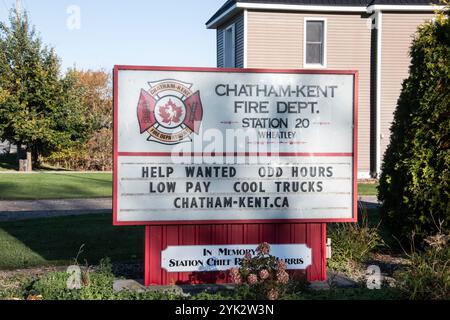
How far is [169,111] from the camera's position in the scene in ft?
24.0

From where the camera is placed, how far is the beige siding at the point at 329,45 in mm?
24016

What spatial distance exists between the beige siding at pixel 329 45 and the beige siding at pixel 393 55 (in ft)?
1.99

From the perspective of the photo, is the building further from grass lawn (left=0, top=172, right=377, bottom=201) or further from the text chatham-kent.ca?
the text chatham-kent.ca

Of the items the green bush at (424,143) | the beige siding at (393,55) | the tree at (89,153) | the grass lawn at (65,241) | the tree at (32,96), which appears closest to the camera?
the green bush at (424,143)

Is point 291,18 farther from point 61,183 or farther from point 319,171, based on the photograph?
point 319,171

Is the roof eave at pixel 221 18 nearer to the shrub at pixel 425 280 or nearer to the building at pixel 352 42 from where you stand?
the building at pixel 352 42

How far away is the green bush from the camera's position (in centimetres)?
834

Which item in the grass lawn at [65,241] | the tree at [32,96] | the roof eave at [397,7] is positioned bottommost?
the grass lawn at [65,241]

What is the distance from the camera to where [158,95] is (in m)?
7.25

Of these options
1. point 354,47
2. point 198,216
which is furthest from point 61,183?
point 198,216

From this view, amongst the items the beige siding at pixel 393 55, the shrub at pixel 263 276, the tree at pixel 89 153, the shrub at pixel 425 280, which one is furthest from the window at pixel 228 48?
the shrub at pixel 263 276

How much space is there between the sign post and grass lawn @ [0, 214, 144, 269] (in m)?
2.29

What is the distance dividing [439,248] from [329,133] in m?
1.83

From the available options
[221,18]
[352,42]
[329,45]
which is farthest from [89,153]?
[352,42]
